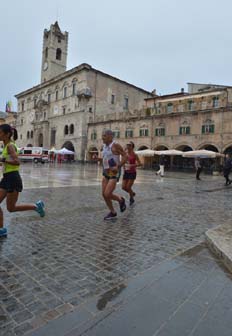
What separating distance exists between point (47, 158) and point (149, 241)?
42.0 metres

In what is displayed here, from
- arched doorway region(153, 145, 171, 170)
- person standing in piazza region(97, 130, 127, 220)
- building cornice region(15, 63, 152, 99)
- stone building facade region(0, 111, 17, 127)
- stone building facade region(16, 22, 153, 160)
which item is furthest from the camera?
stone building facade region(0, 111, 17, 127)

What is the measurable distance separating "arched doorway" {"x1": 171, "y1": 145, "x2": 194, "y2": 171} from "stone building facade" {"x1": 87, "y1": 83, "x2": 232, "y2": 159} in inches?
7.3

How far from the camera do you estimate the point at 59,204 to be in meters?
7.03

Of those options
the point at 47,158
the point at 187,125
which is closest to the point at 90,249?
the point at 187,125

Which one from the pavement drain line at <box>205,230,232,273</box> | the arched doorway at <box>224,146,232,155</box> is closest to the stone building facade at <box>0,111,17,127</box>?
the arched doorway at <box>224,146,232,155</box>

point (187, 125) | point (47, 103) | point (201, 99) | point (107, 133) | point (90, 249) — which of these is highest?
point (47, 103)

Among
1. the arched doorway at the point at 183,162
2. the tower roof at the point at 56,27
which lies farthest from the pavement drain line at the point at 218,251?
the tower roof at the point at 56,27

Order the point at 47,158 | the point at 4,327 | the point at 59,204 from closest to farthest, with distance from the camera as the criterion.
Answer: the point at 4,327, the point at 59,204, the point at 47,158

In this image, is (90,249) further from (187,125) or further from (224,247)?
(187,125)

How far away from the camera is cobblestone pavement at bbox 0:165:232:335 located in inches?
89.1

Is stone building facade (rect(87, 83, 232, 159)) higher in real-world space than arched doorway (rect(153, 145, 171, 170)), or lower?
higher

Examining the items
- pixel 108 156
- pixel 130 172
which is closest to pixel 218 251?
pixel 108 156

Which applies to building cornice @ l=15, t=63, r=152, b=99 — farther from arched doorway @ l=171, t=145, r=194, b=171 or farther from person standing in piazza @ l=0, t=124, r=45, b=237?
person standing in piazza @ l=0, t=124, r=45, b=237

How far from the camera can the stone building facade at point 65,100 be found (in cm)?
4666
